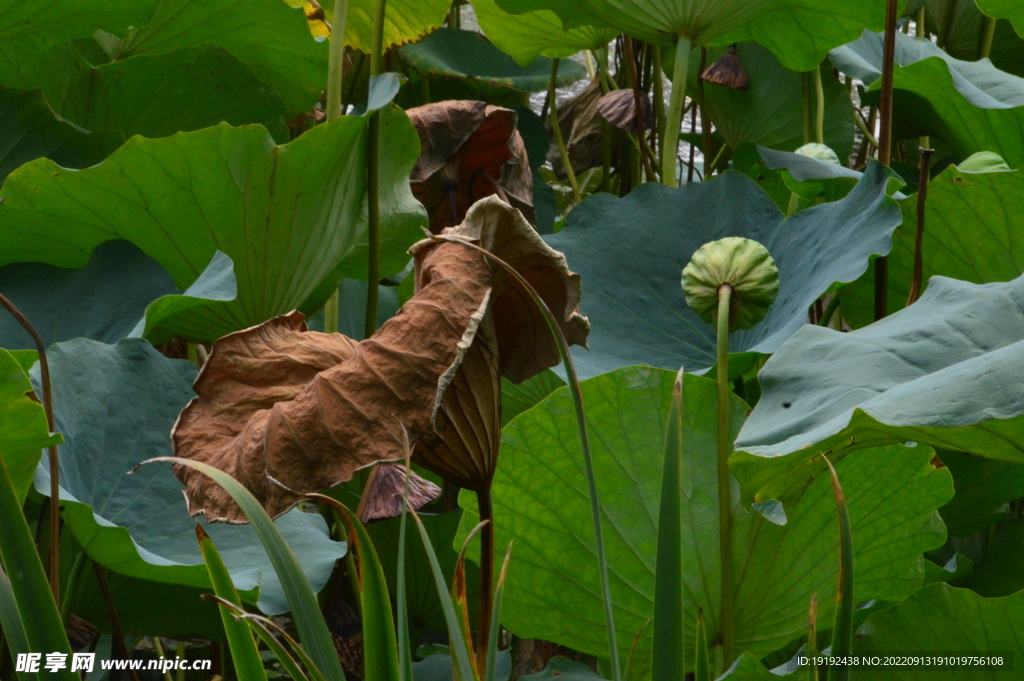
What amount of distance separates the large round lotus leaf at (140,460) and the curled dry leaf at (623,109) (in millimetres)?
807

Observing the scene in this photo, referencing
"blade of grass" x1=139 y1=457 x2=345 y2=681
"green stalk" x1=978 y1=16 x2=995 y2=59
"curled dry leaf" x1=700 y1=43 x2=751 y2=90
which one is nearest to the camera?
"blade of grass" x1=139 y1=457 x2=345 y2=681

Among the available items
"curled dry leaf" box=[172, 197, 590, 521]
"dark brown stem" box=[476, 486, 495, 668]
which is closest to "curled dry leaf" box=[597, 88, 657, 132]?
"curled dry leaf" box=[172, 197, 590, 521]

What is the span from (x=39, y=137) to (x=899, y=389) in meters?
1.02

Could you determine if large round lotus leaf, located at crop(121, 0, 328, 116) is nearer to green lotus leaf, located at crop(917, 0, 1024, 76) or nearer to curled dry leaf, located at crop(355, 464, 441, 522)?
curled dry leaf, located at crop(355, 464, 441, 522)

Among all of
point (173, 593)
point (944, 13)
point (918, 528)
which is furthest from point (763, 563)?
point (944, 13)

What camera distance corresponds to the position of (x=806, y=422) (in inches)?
19.4

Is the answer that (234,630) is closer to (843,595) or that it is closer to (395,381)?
(395,381)

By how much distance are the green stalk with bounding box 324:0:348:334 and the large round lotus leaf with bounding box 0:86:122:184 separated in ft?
1.14

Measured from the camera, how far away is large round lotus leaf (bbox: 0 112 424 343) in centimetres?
87

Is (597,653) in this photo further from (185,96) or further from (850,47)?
(850,47)

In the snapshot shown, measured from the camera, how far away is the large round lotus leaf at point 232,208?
0.87 m

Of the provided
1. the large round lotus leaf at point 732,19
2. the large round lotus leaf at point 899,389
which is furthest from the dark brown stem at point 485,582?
the large round lotus leaf at point 732,19

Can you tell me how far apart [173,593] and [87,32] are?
67 cm

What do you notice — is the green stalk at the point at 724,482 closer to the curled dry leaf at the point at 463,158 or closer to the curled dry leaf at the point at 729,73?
the curled dry leaf at the point at 463,158
